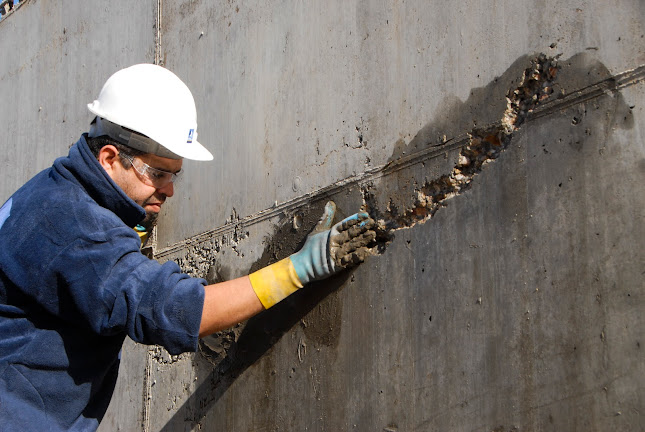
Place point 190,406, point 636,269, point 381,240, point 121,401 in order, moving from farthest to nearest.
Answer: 1. point 121,401
2. point 190,406
3. point 381,240
4. point 636,269

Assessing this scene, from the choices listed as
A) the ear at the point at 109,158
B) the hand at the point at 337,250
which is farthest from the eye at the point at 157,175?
the hand at the point at 337,250

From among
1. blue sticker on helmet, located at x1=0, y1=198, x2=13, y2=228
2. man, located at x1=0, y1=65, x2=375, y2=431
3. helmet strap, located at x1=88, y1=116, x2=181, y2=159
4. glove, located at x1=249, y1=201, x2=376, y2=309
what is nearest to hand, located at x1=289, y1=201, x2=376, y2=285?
glove, located at x1=249, y1=201, x2=376, y2=309

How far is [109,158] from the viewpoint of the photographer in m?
2.50

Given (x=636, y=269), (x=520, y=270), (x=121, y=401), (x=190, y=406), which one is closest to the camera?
(x=636, y=269)

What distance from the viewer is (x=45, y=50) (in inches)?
216

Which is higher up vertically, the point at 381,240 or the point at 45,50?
the point at 45,50

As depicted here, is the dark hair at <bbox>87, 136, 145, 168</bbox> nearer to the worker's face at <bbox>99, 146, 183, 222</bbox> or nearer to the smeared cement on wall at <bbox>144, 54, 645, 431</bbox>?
the worker's face at <bbox>99, 146, 183, 222</bbox>

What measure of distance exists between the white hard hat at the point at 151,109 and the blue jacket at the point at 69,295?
0.68 ft

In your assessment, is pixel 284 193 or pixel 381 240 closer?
pixel 381 240

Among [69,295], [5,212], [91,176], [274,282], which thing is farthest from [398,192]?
[5,212]

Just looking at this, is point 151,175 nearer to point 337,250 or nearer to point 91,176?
point 91,176

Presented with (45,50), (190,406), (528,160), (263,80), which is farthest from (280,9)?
(45,50)

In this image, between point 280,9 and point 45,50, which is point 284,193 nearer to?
point 280,9

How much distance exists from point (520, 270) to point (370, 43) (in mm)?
1152
